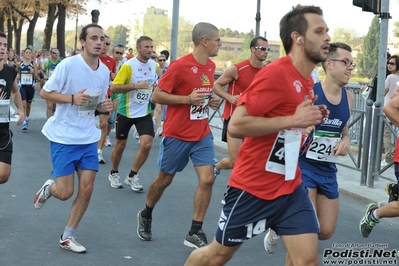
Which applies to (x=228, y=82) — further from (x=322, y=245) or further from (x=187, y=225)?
(x=322, y=245)

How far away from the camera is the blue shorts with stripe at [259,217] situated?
433 cm

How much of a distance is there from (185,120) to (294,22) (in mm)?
2757

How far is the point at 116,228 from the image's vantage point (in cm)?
739

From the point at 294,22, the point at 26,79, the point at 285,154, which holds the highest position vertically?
the point at 294,22

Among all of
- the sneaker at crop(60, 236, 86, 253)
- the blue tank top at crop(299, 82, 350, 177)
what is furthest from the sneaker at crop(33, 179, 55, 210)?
the blue tank top at crop(299, 82, 350, 177)

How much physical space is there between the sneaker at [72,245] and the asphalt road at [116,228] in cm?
5

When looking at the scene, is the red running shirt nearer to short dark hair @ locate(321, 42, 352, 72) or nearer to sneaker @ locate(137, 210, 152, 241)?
short dark hair @ locate(321, 42, 352, 72)

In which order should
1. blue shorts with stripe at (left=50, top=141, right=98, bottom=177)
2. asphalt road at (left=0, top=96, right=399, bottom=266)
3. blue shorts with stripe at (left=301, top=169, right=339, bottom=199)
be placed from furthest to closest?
blue shorts with stripe at (left=50, top=141, right=98, bottom=177)
asphalt road at (left=0, top=96, right=399, bottom=266)
blue shorts with stripe at (left=301, top=169, right=339, bottom=199)

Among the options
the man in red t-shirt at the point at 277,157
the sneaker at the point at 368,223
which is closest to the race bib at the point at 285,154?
the man in red t-shirt at the point at 277,157

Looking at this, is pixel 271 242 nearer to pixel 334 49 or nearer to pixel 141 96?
pixel 334 49

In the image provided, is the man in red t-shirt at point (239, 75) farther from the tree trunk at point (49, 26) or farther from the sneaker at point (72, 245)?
the tree trunk at point (49, 26)

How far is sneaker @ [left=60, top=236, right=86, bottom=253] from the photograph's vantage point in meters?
6.40

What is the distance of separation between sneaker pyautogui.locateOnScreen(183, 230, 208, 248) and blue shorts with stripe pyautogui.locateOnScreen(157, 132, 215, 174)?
2.05 feet

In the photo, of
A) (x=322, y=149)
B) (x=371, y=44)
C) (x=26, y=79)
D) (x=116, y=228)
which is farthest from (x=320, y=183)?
(x=371, y=44)
